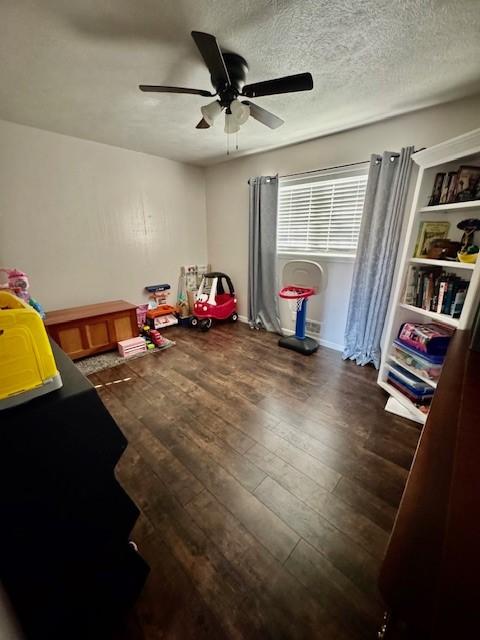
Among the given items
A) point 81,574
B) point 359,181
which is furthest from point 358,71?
point 81,574

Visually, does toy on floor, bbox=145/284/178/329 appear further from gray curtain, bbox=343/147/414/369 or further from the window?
gray curtain, bbox=343/147/414/369

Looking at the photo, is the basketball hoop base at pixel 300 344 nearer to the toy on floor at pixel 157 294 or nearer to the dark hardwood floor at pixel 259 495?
the dark hardwood floor at pixel 259 495

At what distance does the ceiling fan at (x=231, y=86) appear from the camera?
132 centimetres

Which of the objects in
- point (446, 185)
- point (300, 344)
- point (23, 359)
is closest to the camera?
point (23, 359)

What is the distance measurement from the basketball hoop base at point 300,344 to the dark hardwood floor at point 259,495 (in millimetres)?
496

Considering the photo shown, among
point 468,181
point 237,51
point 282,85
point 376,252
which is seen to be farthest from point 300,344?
point 237,51

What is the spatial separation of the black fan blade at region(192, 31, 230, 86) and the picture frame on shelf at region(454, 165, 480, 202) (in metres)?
1.70

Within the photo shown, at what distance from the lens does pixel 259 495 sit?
54.9 inches

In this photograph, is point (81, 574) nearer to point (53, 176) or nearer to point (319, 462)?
point (319, 462)

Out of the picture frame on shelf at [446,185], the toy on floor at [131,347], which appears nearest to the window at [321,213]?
the picture frame on shelf at [446,185]

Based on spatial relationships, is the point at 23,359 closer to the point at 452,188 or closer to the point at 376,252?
the point at 452,188

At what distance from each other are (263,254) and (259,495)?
2.93m

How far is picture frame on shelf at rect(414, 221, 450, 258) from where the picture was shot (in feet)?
6.45

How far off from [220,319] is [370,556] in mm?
3274
